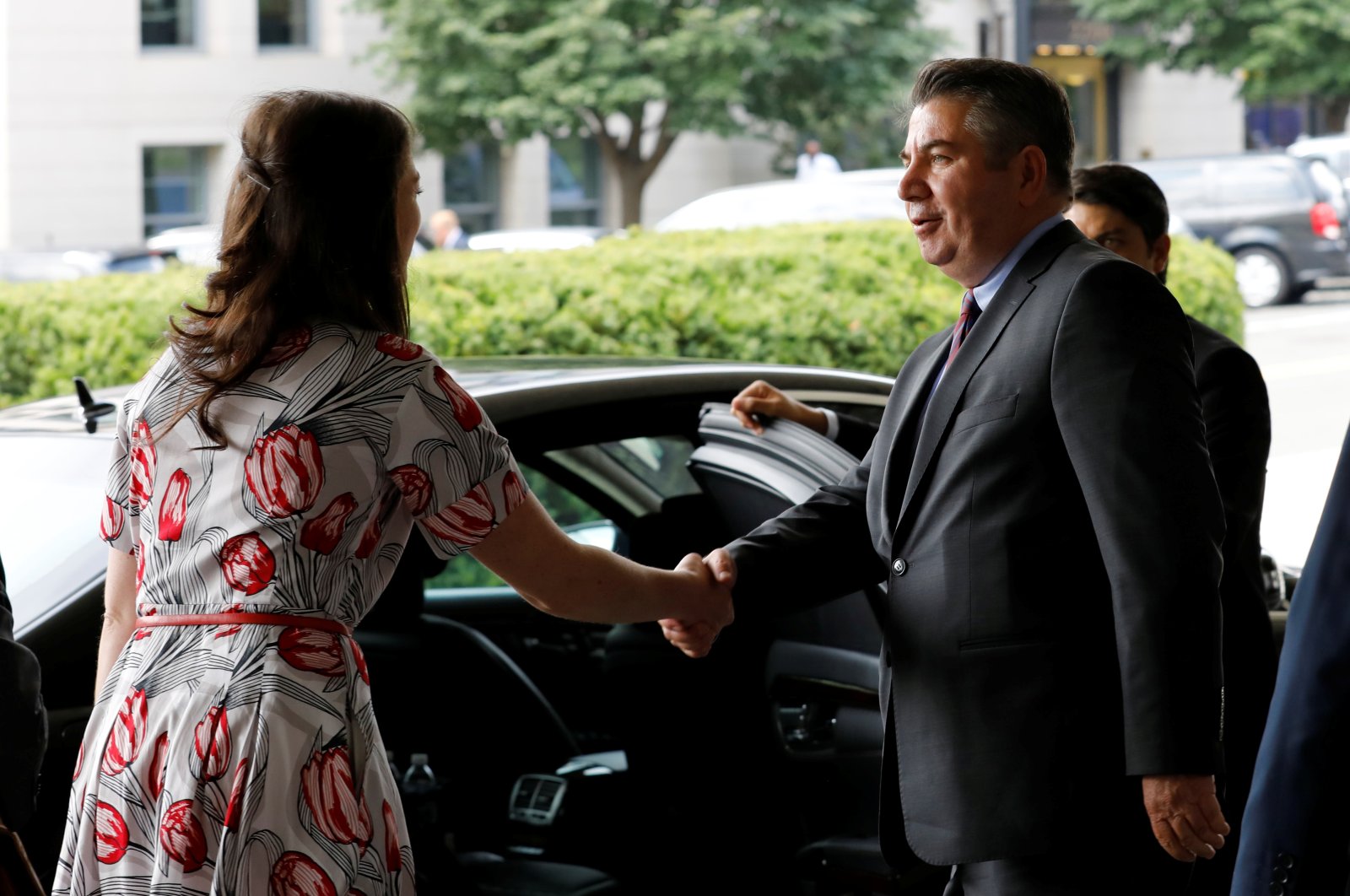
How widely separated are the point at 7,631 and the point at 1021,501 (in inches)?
59.6

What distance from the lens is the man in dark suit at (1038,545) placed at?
2.41m

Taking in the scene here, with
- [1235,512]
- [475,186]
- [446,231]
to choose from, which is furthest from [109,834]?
[475,186]

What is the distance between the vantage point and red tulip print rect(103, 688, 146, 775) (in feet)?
7.41

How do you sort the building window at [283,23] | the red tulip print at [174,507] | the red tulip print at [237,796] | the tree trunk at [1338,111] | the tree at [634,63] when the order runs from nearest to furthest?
the red tulip print at [237,796], the red tulip print at [174,507], the tree at [634,63], the building window at [283,23], the tree trunk at [1338,111]

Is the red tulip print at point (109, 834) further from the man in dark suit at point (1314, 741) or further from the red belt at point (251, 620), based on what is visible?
the man in dark suit at point (1314, 741)

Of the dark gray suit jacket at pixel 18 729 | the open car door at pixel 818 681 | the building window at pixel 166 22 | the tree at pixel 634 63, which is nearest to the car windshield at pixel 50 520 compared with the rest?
the dark gray suit jacket at pixel 18 729

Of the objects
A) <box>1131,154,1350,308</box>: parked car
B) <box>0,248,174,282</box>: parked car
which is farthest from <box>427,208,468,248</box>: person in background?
<box>1131,154,1350,308</box>: parked car

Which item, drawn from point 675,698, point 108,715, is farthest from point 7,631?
point 675,698

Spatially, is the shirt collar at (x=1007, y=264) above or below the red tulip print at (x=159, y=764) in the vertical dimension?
above

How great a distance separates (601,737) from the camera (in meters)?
4.89

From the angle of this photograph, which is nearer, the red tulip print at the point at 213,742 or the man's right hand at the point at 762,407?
the red tulip print at the point at 213,742

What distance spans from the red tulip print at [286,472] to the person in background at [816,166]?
18.8 m

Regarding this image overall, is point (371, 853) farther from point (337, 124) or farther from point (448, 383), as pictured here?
point (337, 124)


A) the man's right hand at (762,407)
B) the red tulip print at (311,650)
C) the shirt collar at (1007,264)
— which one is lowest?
the red tulip print at (311,650)
